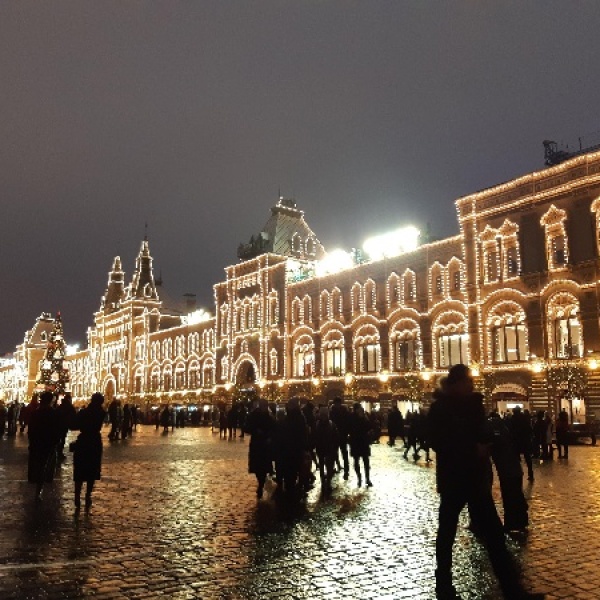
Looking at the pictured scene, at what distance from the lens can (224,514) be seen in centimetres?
967

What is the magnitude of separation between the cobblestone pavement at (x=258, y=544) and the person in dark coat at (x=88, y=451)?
1.42ft

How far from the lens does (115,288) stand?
99188 millimetres

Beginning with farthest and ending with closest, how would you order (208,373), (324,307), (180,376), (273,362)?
(180,376) < (208,373) < (273,362) < (324,307)

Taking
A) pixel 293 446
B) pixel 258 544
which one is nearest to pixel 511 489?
pixel 258 544

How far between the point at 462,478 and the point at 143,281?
83.7 metres

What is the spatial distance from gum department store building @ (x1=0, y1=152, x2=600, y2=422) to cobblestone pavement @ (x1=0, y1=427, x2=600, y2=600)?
2204cm

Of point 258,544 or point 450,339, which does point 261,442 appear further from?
point 450,339

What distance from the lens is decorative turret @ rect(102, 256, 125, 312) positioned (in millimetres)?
95750

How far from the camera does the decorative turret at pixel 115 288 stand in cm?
9575

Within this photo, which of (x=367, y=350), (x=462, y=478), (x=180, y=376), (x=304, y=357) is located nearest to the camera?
(x=462, y=478)

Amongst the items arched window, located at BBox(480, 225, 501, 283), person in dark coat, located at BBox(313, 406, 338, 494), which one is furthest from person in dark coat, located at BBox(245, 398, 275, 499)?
arched window, located at BBox(480, 225, 501, 283)

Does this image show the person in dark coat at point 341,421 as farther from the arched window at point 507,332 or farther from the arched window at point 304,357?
the arched window at point 304,357

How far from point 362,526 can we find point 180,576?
3362mm

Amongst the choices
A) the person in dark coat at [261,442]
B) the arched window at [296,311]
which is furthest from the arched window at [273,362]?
the person in dark coat at [261,442]
